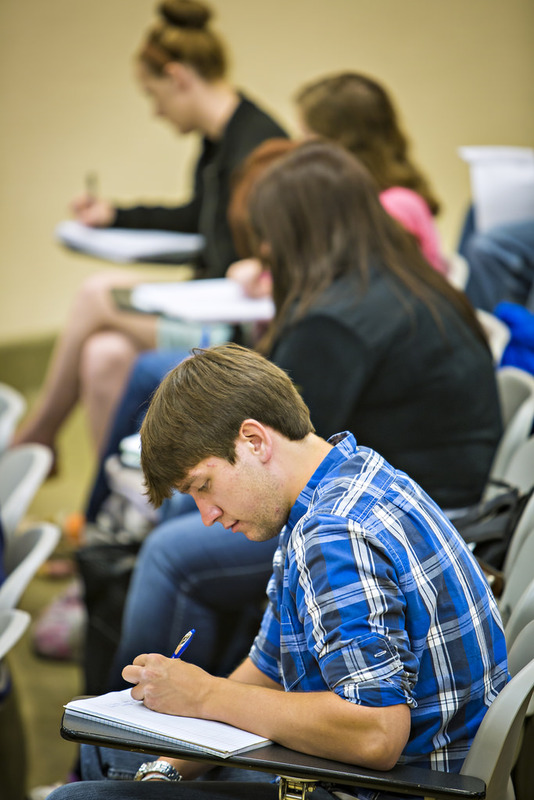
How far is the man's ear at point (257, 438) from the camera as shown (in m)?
1.04

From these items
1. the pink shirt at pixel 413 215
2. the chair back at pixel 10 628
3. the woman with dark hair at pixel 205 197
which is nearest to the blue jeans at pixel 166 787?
the chair back at pixel 10 628

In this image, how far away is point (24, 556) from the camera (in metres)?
1.71

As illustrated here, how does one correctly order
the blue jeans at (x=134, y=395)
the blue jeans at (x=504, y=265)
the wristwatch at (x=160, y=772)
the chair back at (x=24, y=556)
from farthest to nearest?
the blue jeans at (x=504, y=265)
the blue jeans at (x=134, y=395)
the chair back at (x=24, y=556)
the wristwatch at (x=160, y=772)

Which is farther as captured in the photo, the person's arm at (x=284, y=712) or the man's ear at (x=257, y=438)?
the man's ear at (x=257, y=438)

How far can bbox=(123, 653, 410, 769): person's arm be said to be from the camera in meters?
0.93

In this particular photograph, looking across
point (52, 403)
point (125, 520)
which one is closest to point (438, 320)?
point (125, 520)

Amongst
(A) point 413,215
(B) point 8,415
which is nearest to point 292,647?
(B) point 8,415

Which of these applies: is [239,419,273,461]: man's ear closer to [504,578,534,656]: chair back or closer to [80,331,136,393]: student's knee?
[504,578,534,656]: chair back

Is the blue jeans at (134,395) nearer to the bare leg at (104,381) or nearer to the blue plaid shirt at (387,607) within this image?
the bare leg at (104,381)

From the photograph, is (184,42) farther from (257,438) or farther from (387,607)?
(387,607)

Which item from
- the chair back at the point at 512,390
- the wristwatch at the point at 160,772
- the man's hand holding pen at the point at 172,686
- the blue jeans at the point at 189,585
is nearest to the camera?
the man's hand holding pen at the point at 172,686

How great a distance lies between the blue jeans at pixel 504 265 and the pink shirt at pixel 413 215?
32.4 inches

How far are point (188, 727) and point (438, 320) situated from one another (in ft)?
3.47

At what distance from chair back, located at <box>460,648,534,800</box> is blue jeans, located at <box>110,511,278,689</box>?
79 centimetres
